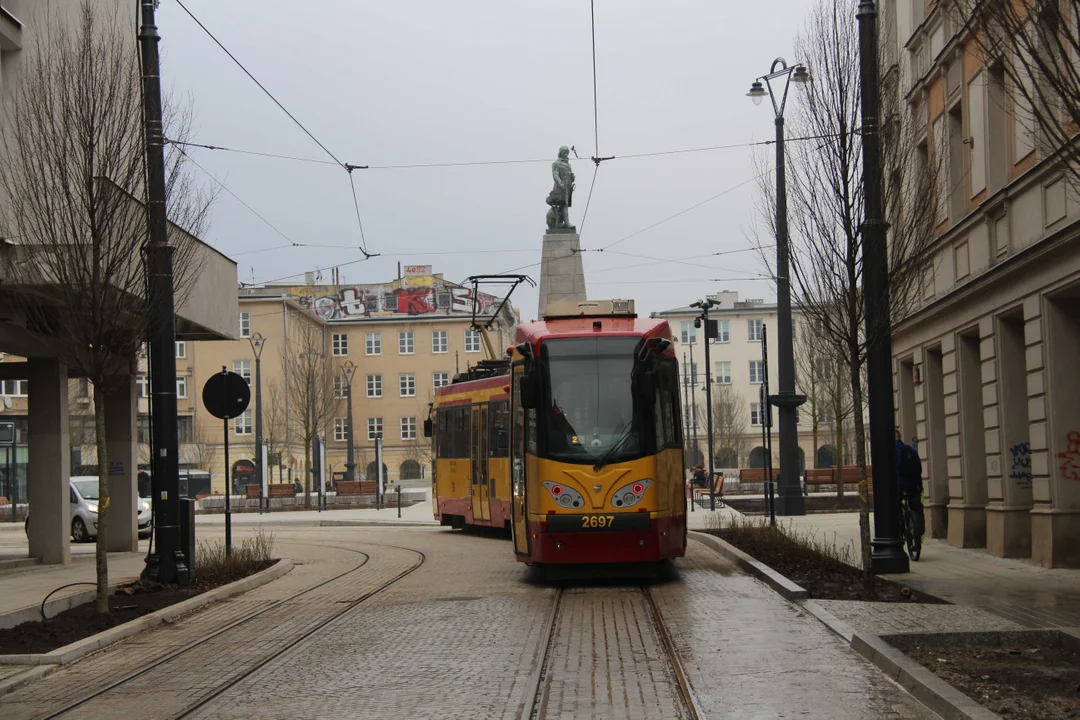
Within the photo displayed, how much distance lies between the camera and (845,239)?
14.4m

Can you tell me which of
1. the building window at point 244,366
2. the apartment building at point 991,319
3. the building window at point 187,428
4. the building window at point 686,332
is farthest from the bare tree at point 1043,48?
the building window at point 686,332

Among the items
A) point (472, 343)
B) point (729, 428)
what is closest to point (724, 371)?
point (729, 428)

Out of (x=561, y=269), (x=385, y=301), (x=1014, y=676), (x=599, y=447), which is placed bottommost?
(x=1014, y=676)

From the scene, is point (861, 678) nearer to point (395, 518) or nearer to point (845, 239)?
point (845, 239)

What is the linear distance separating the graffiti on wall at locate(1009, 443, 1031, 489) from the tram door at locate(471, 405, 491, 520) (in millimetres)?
9889

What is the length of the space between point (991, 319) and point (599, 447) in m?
6.94

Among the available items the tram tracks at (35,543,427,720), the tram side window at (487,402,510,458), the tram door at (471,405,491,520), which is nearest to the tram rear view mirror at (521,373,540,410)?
the tram tracks at (35,543,427,720)

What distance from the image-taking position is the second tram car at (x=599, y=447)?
15.3 m

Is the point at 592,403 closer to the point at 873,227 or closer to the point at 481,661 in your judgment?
the point at 873,227

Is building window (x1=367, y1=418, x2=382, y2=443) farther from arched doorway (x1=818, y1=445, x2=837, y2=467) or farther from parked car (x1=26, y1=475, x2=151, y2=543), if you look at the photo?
parked car (x1=26, y1=475, x2=151, y2=543)

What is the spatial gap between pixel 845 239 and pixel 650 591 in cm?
463

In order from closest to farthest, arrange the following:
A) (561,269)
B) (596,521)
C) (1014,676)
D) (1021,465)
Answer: (1014,676)
(596,521)
(1021,465)
(561,269)

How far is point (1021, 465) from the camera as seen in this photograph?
59.3ft

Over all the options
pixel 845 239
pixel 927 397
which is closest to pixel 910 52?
pixel 927 397
